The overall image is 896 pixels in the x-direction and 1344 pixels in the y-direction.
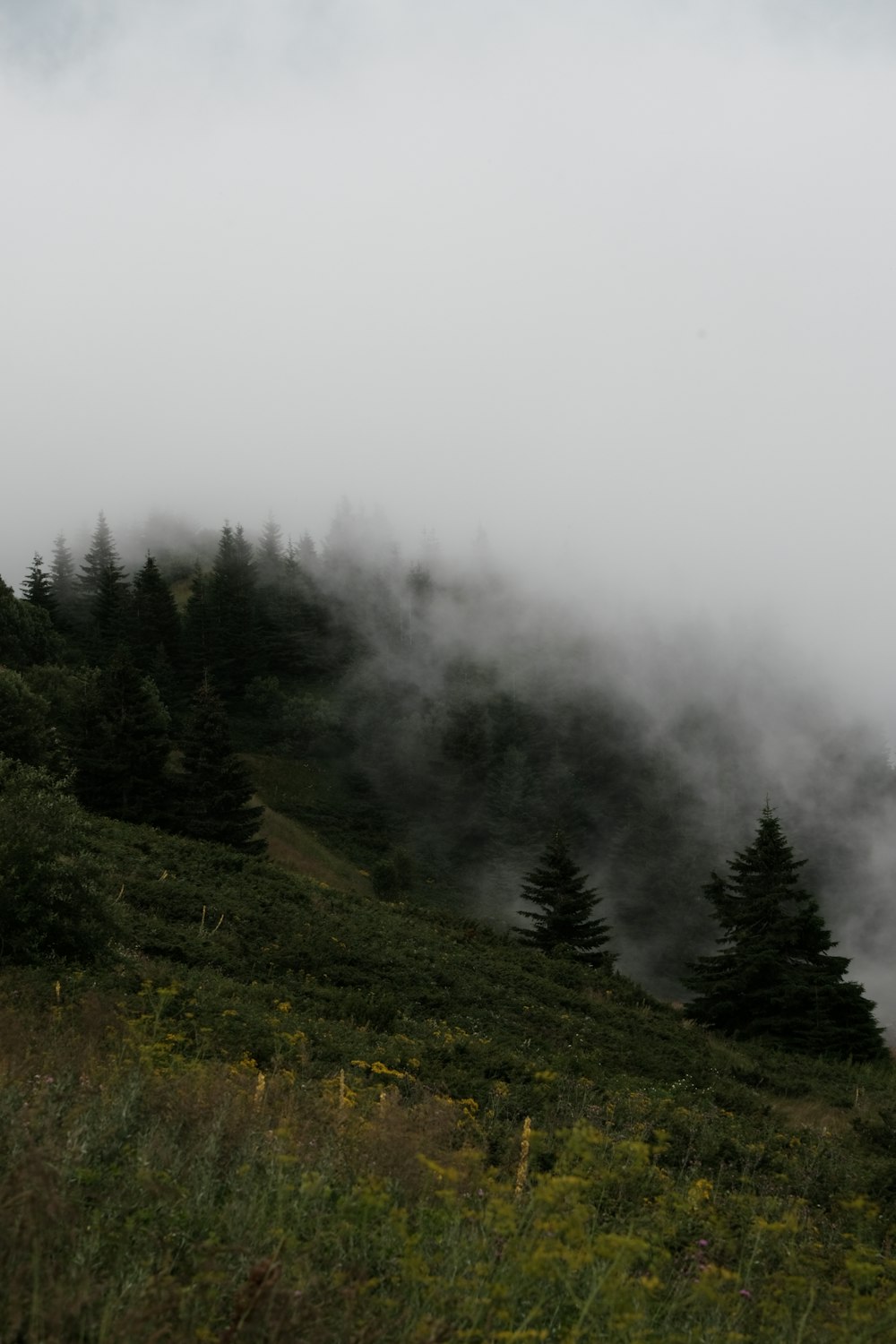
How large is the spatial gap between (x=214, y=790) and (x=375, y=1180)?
45.6 m

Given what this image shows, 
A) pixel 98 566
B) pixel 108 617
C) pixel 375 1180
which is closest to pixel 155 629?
pixel 108 617

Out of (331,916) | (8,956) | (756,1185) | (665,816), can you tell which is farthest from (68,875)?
(665,816)

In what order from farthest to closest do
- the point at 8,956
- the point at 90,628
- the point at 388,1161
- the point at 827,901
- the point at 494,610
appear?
the point at 494,610 → the point at 90,628 → the point at 827,901 → the point at 8,956 → the point at 388,1161

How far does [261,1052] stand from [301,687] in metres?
83.2

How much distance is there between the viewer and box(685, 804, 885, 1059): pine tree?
32219mm

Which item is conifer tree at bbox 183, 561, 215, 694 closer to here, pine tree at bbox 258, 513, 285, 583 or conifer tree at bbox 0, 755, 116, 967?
pine tree at bbox 258, 513, 285, 583

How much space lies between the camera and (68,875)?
1309 centimetres

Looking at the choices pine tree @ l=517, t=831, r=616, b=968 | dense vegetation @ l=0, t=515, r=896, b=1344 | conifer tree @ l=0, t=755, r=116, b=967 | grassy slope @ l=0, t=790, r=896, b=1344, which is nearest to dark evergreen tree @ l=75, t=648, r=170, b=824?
dense vegetation @ l=0, t=515, r=896, b=1344

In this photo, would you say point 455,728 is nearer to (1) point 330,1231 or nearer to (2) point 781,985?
(2) point 781,985

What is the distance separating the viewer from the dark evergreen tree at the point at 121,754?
46500 millimetres

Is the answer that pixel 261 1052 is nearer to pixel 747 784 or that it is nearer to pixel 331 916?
pixel 331 916

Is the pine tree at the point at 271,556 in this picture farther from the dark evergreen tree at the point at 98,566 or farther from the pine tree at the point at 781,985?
the pine tree at the point at 781,985

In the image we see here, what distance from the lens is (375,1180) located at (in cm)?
507

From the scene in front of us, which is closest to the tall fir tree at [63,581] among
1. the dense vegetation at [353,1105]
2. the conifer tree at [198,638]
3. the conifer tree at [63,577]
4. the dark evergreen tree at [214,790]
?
the conifer tree at [63,577]
